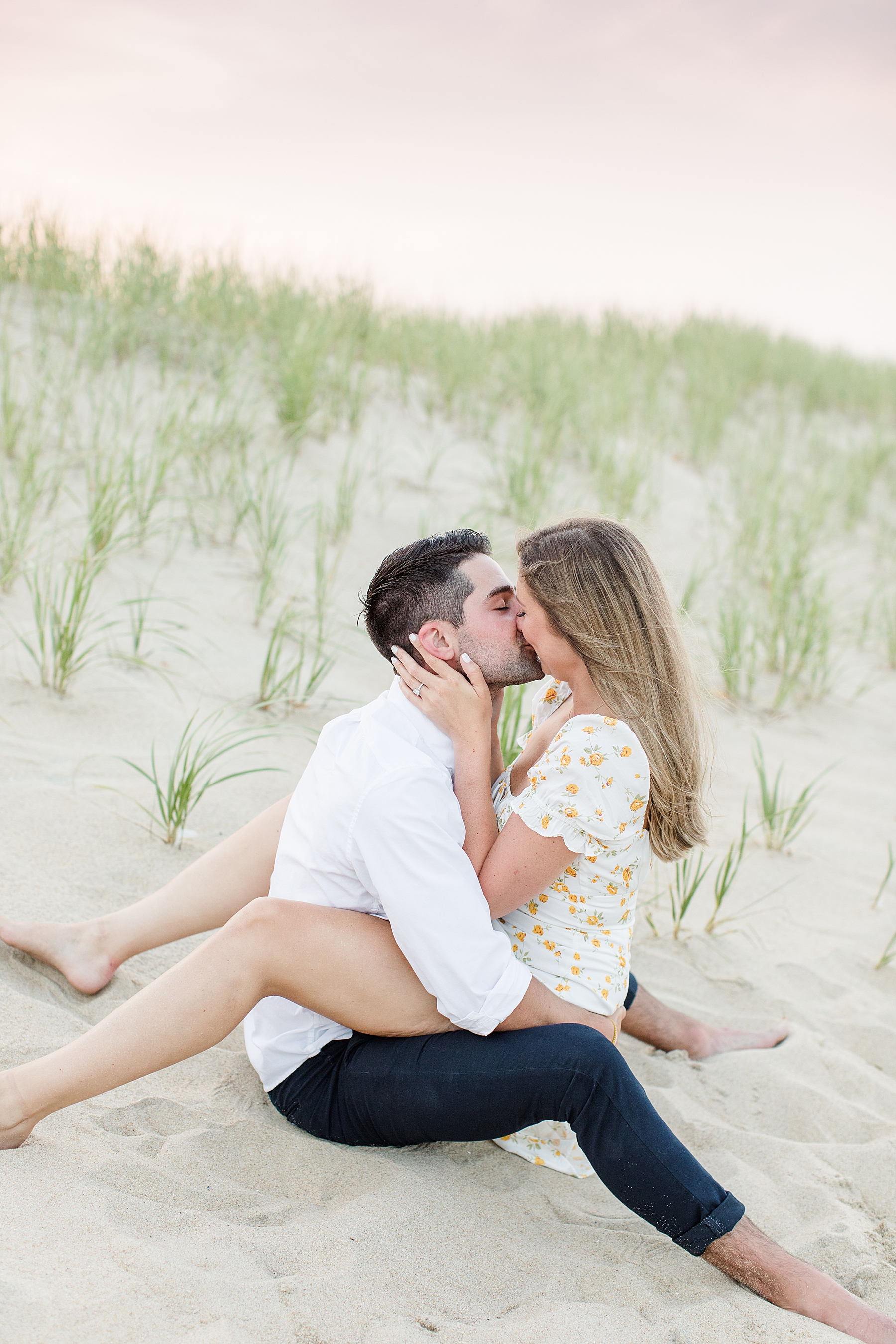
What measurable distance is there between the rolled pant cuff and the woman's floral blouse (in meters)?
0.35

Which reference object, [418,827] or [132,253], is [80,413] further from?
[418,827]

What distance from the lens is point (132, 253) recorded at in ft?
21.7

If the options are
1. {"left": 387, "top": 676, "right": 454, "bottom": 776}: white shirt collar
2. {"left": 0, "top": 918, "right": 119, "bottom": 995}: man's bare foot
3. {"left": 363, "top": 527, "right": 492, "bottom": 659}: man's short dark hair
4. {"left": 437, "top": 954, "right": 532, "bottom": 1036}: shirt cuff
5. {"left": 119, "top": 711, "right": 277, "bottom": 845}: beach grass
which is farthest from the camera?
{"left": 119, "top": 711, "right": 277, "bottom": 845}: beach grass

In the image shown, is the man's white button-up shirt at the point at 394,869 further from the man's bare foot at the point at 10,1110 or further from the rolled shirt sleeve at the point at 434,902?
the man's bare foot at the point at 10,1110

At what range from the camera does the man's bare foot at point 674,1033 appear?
2639 mm

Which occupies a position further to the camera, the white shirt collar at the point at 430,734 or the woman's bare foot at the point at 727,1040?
the woman's bare foot at the point at 727,1040

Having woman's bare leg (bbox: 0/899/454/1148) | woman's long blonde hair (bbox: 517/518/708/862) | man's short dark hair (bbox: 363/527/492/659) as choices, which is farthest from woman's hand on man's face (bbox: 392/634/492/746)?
woman's bare leg (bbox: 0/899/454/1148)

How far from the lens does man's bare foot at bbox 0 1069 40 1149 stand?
1788 mm

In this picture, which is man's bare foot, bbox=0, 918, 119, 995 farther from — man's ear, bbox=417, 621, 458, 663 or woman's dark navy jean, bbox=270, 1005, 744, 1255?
man's ear, bbox=417, 621, 458, 663

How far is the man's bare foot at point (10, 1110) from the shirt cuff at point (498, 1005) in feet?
2.43

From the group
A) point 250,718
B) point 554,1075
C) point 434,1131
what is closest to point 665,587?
point 554,1075

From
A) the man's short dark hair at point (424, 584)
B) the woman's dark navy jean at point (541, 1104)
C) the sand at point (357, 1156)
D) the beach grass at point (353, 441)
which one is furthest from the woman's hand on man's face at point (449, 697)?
the beach grass at point (353, 441)

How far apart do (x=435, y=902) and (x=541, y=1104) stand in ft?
1.41

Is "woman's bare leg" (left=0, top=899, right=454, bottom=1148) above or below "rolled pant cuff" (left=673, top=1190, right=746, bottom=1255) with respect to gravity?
above
